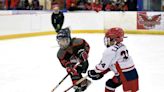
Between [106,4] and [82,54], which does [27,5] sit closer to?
[106,4]

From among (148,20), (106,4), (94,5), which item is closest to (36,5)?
(94,5)

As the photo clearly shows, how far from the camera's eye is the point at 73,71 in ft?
9.99

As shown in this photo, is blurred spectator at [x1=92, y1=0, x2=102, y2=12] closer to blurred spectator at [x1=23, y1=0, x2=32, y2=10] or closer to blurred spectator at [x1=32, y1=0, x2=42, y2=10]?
blurred spectator at [x1=32, y1=0, x2=42, y2=10]

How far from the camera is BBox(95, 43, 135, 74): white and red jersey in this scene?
2.48m

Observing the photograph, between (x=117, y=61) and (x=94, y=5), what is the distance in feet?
29.6

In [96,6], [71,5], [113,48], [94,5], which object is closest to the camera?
[113,48]

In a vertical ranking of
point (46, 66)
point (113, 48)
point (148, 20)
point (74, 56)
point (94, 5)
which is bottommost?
point (46, 66)

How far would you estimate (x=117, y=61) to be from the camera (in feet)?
8.32

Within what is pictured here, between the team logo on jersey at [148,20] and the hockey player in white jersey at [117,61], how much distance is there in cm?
800

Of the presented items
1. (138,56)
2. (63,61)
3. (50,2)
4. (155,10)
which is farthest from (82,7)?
(63,61)

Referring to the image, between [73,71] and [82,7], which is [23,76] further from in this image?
[82,7]

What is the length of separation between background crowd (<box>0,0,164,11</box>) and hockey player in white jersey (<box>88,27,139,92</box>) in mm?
8603

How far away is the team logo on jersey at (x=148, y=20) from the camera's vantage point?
10430 mm

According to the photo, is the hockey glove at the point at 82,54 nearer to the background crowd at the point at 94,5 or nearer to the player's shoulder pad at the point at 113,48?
the player's shoulder pad at the point at 113,48
